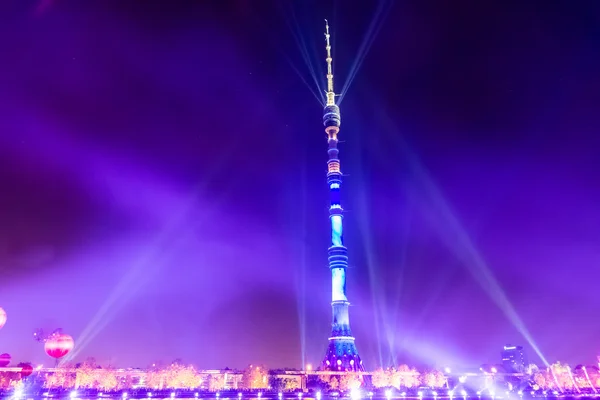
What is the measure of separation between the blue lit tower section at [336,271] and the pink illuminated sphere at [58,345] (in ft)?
241

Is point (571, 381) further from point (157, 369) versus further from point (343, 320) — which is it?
point (157, 369)

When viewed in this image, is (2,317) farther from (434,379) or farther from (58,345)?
(434,379)

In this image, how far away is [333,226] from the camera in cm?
13338

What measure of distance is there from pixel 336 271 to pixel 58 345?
78.7 meters

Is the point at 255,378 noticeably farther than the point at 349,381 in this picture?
Yes

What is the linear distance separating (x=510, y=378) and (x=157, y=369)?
378ft

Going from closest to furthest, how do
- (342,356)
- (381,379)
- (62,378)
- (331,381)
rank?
1. (62,378)
2. (331,381)
3. (342,356)
4. (381,379)

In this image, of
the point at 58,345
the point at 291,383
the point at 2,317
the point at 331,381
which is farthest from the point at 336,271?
the point at 2,317

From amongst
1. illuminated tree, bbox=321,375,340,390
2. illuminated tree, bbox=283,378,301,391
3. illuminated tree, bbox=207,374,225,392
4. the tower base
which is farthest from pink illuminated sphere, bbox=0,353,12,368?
the tower base

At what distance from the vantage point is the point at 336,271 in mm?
128875

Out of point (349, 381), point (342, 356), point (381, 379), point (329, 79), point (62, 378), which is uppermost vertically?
point (329, 79)

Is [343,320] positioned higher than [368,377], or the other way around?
[343,320]

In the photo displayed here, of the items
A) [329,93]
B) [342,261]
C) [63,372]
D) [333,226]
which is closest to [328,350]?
[342,261]

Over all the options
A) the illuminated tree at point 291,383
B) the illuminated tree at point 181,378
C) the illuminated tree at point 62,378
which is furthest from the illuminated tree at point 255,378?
the illuminated tree at point 62,378
